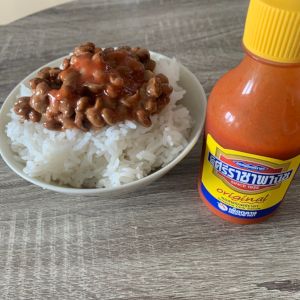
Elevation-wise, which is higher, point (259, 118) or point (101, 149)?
point (259, 118)

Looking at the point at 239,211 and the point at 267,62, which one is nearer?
the point at 267,62

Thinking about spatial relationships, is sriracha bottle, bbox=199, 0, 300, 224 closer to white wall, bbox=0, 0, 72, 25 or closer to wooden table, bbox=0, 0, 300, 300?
wooden table, bbox=0, 0, 300, 300

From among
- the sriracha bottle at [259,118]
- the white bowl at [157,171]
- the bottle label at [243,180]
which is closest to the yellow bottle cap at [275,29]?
the sriracha bottle at [259,118]

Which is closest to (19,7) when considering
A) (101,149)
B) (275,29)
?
(101,149)

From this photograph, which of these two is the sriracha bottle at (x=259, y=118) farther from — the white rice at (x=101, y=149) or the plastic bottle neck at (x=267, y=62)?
the white rice at (x=101, y=149)

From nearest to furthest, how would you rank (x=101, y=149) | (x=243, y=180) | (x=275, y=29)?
(x=275, y=29) → (x=243, y=180) → (x=101, y=149)

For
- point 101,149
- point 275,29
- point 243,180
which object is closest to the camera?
point 275,29

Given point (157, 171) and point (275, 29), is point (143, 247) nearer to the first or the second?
point (157, 171)

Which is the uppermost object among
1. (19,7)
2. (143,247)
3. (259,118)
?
(259,118)
